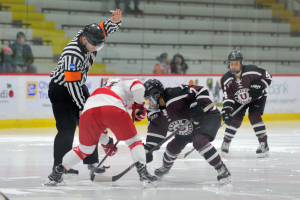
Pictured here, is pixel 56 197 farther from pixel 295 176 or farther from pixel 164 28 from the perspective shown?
pixel 164 28

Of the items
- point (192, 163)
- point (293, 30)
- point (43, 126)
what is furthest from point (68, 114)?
point (293, 30)

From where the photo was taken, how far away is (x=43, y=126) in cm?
626

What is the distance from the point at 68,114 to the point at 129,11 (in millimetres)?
4811

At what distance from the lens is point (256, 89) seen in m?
4.23

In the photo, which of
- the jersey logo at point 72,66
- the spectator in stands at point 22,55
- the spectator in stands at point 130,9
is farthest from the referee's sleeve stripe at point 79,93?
Answer: the spectator in stands at point 130,9

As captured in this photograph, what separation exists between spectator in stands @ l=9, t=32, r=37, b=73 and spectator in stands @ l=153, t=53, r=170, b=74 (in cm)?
198

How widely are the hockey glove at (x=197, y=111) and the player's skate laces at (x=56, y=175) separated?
0.92 metres

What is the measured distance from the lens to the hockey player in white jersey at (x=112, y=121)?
272 centimetres

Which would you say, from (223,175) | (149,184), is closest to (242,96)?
(223,175)

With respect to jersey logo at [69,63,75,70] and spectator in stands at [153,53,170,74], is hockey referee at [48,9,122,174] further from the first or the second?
spectator in stands at [153,53,170,74]

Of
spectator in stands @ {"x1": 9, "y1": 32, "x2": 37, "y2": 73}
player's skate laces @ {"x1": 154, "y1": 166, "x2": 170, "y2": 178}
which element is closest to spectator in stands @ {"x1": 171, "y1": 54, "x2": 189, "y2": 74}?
spectator in stands @ {"x1": 9, "y1": 32, "x2": 37, "y2": 73}

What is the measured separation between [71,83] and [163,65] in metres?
4.48

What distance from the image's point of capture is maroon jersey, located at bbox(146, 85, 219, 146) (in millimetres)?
3027

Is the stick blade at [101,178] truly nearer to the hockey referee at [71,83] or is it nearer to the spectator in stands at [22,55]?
the hockey referee at [71,83]
